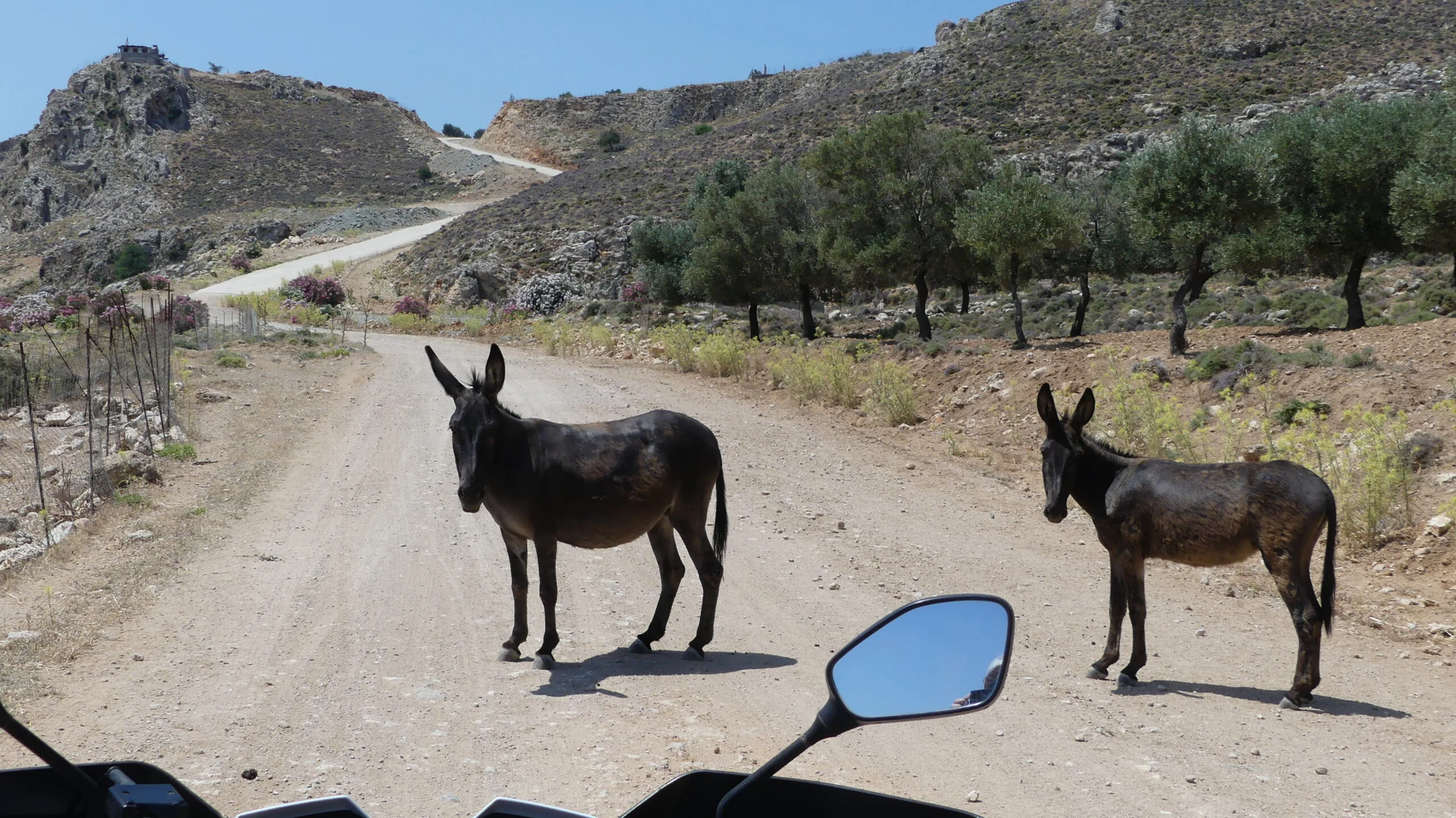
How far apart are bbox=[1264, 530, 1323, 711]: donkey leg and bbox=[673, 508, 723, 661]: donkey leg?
3.54 meters

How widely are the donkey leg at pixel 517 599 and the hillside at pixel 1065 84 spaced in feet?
152

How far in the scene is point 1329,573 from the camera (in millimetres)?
6789

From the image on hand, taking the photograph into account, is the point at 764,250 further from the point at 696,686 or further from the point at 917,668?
the point at 917,668

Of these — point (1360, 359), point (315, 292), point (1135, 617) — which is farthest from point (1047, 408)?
point (315, 292)

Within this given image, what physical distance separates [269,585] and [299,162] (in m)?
93.0

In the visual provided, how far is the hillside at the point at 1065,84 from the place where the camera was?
5184cm

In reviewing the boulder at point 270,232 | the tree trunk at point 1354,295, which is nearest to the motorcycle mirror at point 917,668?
the tree trunk at point 1354,295

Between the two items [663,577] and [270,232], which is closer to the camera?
[663,577]

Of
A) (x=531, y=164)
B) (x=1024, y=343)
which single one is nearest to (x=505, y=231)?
(x=1024, y=343)

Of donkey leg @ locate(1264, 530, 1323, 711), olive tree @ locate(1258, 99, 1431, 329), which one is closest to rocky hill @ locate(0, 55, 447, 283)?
olive tree @ locate(1258, 99, 1431, 329)

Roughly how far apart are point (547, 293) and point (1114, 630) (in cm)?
4347

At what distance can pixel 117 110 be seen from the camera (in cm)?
9350

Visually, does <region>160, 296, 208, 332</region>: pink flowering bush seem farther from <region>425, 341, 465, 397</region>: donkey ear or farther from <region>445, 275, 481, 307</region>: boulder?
<region>425, 341, 465, 397</region>: donkey ear

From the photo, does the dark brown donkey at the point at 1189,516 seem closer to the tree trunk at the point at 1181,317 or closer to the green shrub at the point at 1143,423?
the green shrub at the point at 1143,423
